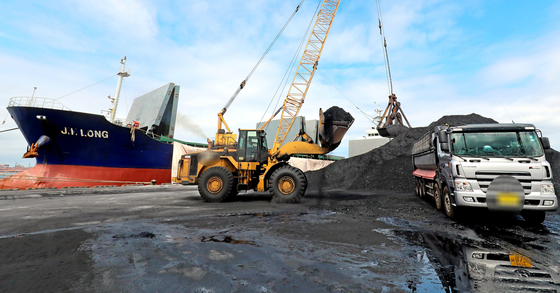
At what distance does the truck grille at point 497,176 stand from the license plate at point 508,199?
253 mm

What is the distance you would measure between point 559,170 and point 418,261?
14.4m

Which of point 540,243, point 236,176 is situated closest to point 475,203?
point 540,243

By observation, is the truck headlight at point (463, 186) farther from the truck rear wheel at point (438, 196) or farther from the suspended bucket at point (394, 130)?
the suspended bucket at point (394, 130)

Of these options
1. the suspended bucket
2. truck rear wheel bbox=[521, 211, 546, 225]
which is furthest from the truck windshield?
the suspended bucket

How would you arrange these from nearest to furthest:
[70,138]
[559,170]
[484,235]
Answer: [484,235] < [559,170] < [70,138]

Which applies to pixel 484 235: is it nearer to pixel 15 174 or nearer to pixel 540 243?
pixel 540 243

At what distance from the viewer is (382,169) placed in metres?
16.4

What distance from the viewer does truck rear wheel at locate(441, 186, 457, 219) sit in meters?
6.34

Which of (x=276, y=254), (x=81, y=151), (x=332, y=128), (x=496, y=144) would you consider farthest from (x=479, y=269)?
(x=81, y=151)

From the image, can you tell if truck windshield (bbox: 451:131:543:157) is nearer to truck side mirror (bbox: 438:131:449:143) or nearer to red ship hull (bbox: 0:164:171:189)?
truck side mirror (bbox: 438:131:449:143)

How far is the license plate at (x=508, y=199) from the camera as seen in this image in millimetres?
5426

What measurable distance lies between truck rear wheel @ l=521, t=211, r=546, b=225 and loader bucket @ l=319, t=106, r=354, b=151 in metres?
7.06

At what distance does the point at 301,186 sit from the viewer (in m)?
9.52

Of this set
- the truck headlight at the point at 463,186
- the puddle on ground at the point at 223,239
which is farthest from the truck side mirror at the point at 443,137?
the puddle on ground at the point at 223,239
